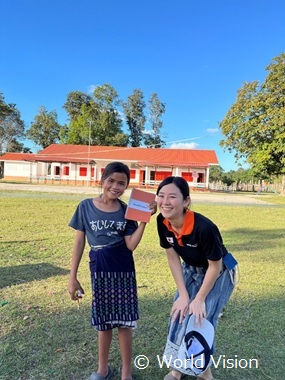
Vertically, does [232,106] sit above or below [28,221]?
above

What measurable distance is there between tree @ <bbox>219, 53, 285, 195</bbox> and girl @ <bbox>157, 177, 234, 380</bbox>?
21594mm

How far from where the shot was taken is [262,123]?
75.9 feet

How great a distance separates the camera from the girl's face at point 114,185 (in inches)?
82.9

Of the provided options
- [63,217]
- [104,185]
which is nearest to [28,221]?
[63,217]

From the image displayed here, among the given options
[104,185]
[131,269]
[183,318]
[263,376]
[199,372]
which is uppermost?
[104,185]

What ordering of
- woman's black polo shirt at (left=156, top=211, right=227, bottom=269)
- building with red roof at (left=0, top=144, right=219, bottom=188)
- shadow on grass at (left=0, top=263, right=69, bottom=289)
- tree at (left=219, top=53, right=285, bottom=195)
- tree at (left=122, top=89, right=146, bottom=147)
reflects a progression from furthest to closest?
tree at (left=122, top=89, right=146, bottom=147) < building with red roof at (left=0, top=144, right=219, bottom=188) < tree at (left=219, top=53, right=285, bottom=195) < shadow on grass at (left=0, top=263, right=69, bottom=289) < woman's black polo shirt at (left=156, top=211, right=227, bottom=269)

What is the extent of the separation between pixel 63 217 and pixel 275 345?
24.7 feet

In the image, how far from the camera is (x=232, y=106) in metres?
25.2

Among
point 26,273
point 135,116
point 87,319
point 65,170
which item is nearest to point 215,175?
point 135,116

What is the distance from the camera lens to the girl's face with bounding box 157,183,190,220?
1942 mm

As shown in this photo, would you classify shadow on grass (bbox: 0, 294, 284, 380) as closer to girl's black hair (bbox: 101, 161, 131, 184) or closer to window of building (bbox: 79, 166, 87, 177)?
girl's black hair (bbox: 101, 161, 131, 184)

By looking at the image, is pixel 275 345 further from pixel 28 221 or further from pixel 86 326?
pixel 28 221

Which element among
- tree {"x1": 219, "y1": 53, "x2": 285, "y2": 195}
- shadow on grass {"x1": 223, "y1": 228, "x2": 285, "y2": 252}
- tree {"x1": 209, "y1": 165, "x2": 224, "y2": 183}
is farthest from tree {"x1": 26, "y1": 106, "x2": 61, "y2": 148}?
shadow on grass {"x1": 223, "y1": 228, "x2": 285, "y2": 252}

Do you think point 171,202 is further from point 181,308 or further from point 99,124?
point 99,124
